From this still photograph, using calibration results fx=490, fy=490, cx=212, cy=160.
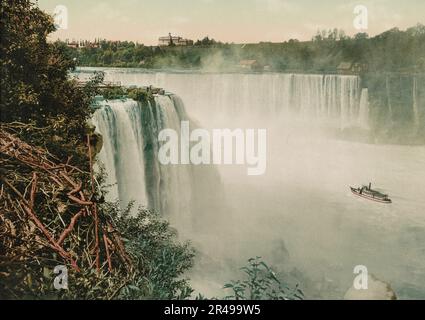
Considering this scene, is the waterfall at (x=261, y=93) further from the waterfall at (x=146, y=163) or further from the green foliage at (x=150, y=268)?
the green foliage at (x=150, y=268)

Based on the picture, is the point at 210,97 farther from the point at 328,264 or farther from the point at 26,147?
the point at 26,147

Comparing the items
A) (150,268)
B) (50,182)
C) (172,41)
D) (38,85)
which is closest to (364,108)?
(172,41)

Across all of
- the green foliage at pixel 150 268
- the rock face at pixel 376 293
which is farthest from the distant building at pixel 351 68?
the green foliage at pixel 150 268

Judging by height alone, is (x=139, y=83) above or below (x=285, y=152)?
above

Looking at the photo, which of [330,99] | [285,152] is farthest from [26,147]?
[330,99]

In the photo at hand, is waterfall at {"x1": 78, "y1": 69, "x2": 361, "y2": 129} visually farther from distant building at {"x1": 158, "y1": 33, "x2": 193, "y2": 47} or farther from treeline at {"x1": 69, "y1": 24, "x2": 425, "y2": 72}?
distant building at {"x1": 158, "y1": 33, "x2": 193, "y2": 47}

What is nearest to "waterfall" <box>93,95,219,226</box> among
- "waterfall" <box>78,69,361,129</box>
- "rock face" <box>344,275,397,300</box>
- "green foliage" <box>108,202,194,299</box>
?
"waterfall" <box>78,69,361,129</box>

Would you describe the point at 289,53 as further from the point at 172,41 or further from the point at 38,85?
the point at 38,85
